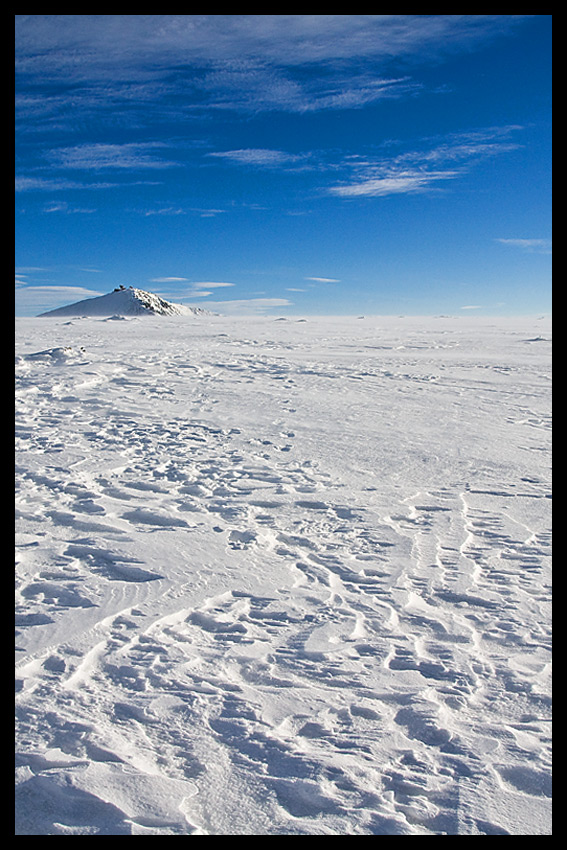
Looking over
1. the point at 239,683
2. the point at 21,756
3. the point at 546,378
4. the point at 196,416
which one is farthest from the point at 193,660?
the point at 546,378

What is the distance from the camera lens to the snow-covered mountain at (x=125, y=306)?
40.0 meters

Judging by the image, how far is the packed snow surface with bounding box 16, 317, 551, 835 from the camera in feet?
6.17

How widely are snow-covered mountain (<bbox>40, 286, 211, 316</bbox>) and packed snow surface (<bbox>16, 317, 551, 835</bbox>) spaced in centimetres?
3502

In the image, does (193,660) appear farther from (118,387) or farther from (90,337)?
(90,337)

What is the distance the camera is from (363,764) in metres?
2.01

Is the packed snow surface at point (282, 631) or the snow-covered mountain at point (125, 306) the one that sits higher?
the snow-covered mountain at point (125, 306)

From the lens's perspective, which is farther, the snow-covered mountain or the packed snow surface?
the snow-covered mountain

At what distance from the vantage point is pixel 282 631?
280 centimetres

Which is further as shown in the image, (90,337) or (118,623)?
(90,337)

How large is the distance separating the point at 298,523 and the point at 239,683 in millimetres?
1768

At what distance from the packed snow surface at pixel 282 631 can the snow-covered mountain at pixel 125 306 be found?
35.0 meters

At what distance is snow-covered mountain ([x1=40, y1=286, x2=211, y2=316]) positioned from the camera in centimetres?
4003

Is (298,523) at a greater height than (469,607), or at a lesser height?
greater

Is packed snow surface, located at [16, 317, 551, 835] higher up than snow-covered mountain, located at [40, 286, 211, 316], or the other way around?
snow-covered mountain, located at [40, 286, 211, 316]
